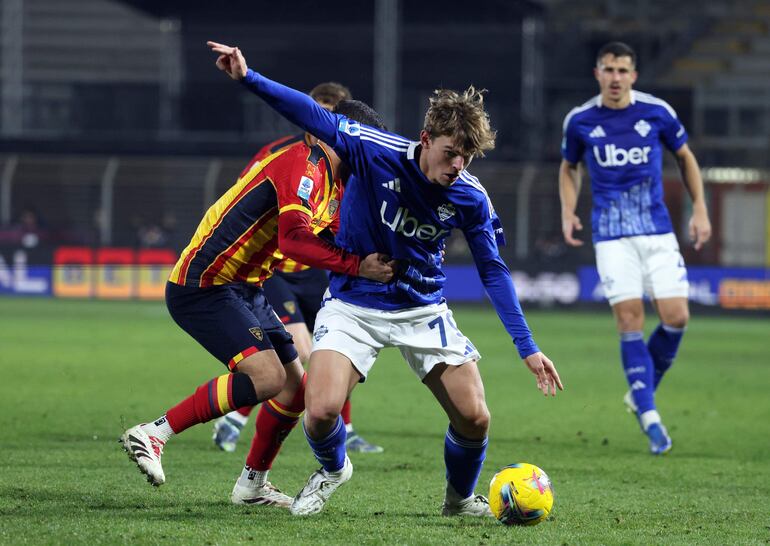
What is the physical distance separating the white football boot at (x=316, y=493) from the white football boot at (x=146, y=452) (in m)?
0.61

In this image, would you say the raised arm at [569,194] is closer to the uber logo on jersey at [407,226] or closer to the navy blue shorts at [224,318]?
the navy blue shorts at [224,318]

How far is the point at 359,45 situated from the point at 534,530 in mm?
29357

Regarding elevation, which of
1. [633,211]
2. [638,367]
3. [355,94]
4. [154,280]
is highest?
[633,211]

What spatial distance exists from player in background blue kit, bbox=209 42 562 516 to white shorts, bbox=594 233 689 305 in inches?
124

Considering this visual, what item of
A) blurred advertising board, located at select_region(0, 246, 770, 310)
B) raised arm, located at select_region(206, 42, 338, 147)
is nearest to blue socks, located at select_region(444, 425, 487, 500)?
raised arm, located at select_region(206, 42, 338, 147)

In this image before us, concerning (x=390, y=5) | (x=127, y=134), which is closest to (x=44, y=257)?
(x=127, y=134)

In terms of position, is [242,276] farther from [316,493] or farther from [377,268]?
[316,493]

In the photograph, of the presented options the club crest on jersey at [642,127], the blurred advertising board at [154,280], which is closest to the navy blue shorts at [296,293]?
the club crest on jersey at [642,127]

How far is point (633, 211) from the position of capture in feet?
28.9

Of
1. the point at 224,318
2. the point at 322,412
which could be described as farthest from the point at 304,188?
the point at 322,412

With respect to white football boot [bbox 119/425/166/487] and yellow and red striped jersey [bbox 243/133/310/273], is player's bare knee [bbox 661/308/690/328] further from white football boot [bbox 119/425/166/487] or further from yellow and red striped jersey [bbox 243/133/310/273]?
white football boot [bbox 119/425/166/487]

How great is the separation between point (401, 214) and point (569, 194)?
380cm

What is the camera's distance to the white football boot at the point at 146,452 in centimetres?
563

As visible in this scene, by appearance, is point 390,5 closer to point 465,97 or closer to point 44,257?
point 44,257
